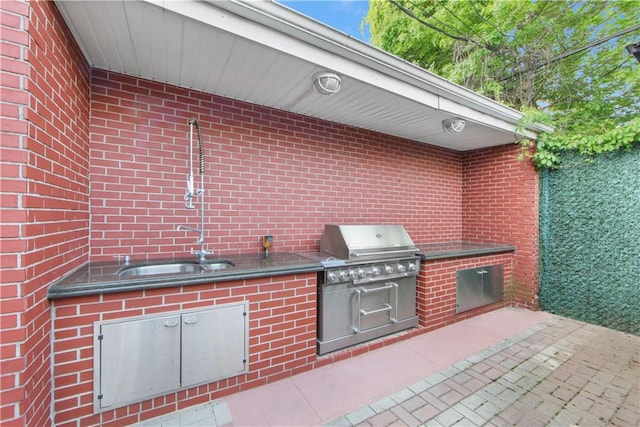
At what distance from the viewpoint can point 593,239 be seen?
3.72 metres

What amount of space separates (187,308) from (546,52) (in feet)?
23.6

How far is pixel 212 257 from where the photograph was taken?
→ 9.27ft

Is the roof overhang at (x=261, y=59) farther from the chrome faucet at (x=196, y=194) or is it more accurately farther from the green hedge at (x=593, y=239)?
the green hedge at (x=593, y=239)

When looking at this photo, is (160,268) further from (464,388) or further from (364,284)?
(464,388)

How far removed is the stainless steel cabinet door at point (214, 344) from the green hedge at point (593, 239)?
460 centimetres

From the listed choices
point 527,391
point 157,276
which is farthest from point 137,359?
point 527,391

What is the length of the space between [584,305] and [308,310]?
4.08 meters

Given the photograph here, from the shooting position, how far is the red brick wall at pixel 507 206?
425 cm

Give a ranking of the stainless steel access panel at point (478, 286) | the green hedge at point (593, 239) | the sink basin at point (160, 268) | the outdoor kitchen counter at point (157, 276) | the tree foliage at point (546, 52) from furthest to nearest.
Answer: the tree foliage at point (546, 52) < the stainless steel access panel at point (478, 286) < the green hedge at point (593, 239) < the sink basin at point (160, 268) < the outdoor kitchen counter at point (157, 276)

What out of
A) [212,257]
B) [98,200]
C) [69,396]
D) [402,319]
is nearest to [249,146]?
[212,257]

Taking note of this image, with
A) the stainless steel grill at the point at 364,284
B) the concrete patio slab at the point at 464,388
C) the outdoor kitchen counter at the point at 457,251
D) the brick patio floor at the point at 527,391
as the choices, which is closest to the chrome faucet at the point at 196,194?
the stainless steel grill at the point at 364,284

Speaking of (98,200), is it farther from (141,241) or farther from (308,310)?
(308,310)

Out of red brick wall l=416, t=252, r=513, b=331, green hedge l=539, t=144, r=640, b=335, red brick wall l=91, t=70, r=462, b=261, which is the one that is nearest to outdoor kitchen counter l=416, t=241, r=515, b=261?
red brick wall l=416, t=252, r=513, b=331

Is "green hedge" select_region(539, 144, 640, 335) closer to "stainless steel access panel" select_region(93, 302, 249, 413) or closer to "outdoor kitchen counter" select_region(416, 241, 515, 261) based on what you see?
"outdoor kitchen counter" select_region(416, 241, 515, 261)
